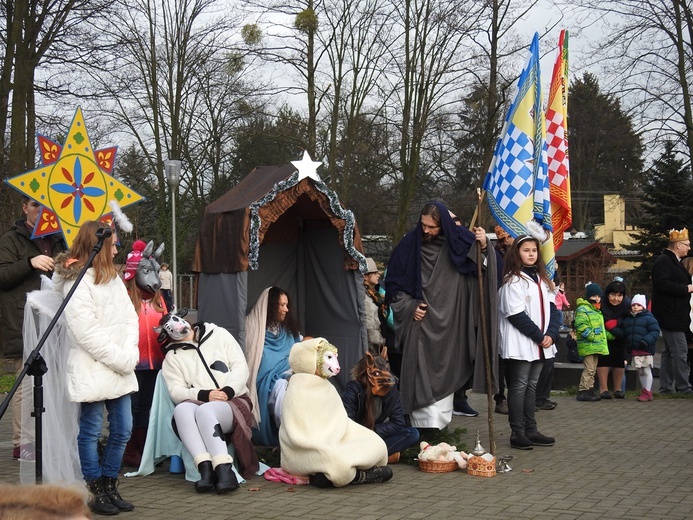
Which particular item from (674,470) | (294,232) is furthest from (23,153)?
(674,470)

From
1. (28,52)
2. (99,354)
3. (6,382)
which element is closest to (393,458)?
(99,354)

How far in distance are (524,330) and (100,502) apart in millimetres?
3948

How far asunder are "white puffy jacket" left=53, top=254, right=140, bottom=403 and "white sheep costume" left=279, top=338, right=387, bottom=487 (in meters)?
1.32

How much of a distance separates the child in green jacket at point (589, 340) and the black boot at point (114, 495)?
22.5 feet

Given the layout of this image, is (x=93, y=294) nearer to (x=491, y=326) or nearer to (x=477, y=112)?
(x=491, y=326)

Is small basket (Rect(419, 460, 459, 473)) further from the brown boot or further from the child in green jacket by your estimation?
the child in green jacket

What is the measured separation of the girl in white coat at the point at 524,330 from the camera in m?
8.30

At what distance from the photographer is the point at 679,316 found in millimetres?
11633

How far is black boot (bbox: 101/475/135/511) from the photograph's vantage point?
6.16 metres

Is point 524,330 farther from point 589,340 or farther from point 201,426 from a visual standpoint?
point 589,340

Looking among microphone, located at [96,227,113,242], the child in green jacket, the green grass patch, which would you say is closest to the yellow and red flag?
the child in green jacket

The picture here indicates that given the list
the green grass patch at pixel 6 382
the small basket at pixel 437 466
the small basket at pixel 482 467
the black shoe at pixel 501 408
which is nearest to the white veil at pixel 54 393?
the small basket at pixel 437 466

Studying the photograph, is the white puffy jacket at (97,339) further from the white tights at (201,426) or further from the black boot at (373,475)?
the black boot at (373,475)

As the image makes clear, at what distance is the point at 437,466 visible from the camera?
7430 mm
